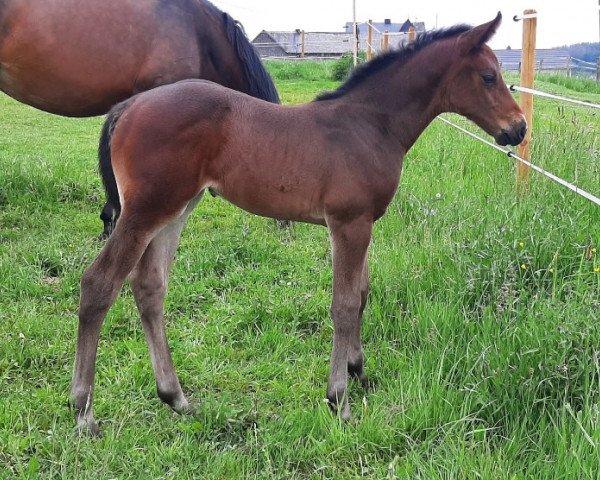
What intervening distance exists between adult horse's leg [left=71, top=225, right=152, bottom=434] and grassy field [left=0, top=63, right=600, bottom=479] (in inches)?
5.0

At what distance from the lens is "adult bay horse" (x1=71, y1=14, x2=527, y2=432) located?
96.2 inches

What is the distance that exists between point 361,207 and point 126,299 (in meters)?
1.79

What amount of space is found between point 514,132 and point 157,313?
182 cm

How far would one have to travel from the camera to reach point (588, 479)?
187 centimetres

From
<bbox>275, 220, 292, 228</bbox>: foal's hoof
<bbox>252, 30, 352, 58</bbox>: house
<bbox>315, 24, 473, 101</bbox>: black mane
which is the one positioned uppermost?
<bbox>252, 30, 352, 58</bbox>: house

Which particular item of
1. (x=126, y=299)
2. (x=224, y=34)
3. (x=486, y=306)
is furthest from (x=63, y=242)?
(x=486, y=306)

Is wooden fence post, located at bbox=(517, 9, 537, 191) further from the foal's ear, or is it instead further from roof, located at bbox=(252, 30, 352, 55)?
roof, located at bbox=(252, 30, 352, 55)

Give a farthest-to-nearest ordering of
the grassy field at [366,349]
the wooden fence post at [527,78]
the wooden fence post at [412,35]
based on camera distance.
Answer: the wooden fence post at [527,78] < the wooden fence post at [412,35] < the grassy field at [366,349]

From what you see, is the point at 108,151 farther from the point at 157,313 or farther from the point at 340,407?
the point at 340,407

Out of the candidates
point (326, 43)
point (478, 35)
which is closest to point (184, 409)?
point (478, 35)

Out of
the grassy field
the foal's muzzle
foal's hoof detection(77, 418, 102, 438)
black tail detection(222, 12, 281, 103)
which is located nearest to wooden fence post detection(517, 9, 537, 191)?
the grassy field

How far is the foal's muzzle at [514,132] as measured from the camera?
8.97ft

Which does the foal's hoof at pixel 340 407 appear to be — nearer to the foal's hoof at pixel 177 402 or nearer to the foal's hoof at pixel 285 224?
the foal's hoof at pixel 177 402

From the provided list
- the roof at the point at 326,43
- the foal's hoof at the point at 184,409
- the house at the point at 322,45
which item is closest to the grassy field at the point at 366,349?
the foal's hoof at the point at 184,409
